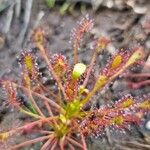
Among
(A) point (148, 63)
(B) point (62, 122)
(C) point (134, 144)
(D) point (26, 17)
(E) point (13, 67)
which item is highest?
(D) point (26, 17)

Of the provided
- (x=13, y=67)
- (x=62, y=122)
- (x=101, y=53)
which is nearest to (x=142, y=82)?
(x=101, y=53)

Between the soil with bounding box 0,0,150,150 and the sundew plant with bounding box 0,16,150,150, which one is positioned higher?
the soil with bounding box 0,0,150,150

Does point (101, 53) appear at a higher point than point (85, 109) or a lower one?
higher

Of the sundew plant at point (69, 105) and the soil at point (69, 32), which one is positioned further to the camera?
the soil at point (69, 32)

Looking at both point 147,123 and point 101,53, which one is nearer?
point 147,123

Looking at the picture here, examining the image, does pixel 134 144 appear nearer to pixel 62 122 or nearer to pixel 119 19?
pixel 62 122

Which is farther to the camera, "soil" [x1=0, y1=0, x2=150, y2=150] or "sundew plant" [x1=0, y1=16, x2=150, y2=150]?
"soil" [x1=0, y1=0, x2=150, y2=150]
